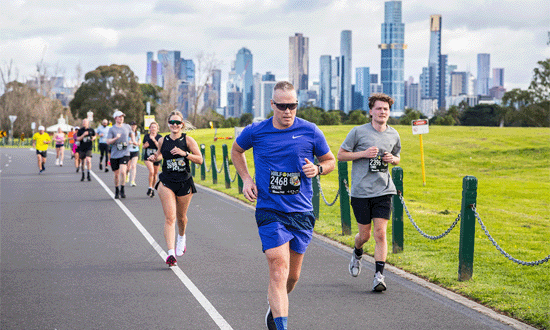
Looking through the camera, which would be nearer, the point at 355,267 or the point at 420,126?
the point at 355,267

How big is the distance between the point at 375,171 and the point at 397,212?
→ 6.17 ft

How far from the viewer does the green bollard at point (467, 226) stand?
704 cm

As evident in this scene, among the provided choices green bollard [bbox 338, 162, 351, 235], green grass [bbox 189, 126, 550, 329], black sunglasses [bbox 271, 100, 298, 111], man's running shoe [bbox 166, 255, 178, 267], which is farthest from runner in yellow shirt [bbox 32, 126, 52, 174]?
black sunglasses [bbox 271, 100, 298, 111]

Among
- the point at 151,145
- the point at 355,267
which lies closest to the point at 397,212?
the point at 355,267

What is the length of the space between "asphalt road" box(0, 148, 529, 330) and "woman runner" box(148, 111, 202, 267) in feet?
1.75

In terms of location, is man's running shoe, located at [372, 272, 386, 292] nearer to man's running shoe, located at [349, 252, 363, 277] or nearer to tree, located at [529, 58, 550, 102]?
man's running shoe, located at [349, 252, 363, 277]

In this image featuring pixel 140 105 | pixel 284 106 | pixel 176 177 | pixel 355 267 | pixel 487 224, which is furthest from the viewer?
pixel 140 105

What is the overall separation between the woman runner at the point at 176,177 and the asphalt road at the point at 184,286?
53 cm

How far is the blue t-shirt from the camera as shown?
16.1 feet

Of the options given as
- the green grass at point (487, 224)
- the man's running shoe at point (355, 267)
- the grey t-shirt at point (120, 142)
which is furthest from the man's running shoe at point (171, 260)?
Result: the grey t-shirt at point (120, 142)

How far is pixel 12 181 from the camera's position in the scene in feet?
76.2

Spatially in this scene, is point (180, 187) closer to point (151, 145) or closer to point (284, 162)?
point (284, 162)

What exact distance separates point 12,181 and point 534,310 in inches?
824

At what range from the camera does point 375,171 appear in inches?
273
